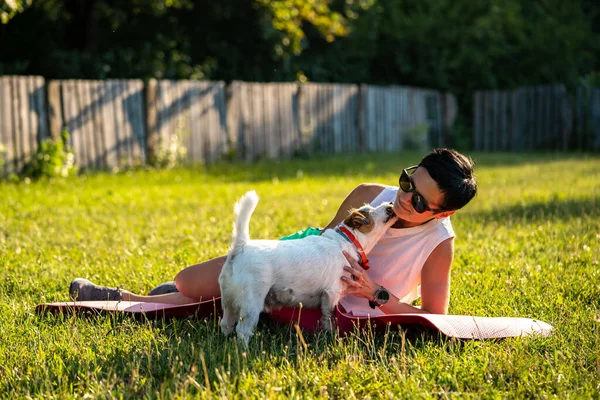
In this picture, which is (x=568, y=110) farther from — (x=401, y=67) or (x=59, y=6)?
(x=59, y=6)

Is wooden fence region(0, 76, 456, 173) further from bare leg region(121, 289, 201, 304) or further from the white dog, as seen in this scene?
the white dog

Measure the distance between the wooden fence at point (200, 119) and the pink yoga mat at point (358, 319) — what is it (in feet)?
24.6

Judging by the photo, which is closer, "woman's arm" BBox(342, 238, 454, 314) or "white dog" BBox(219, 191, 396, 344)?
"white dog" BBox(219, 191, 396, 344)

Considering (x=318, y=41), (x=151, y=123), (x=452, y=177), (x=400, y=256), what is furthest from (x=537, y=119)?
(x=452, y=177)

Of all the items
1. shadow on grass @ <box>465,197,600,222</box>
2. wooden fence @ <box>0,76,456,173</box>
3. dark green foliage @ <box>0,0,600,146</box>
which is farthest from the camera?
dark green foliage @ <box>0,0,600,146</box>

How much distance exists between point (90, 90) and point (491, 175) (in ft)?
23.4

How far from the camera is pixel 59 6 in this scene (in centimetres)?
1594

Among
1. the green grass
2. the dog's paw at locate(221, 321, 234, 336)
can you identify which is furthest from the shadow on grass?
the dog's paw at locate(221, 321, 234, 336)

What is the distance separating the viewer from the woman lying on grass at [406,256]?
3854 mm

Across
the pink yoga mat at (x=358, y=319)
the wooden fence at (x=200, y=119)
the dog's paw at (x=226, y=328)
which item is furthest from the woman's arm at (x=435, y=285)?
the wooden fence at (x=200, y=119)

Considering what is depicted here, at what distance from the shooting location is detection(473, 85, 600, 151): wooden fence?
19797 mm

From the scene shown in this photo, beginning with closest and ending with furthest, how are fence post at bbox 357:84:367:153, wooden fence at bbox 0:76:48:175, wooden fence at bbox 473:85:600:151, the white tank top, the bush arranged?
the white tank top → wooden fence at bbox 0:76:48:175 → the bush → fence post at bbox 357:84:367:153 → wooden fence at bbox 473:85:600:151

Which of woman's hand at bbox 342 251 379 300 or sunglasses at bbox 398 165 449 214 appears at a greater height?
sunglasses at bbox 398 165 449 214

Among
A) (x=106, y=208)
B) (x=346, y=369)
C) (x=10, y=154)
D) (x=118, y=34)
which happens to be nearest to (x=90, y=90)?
(x=10, y=154)
